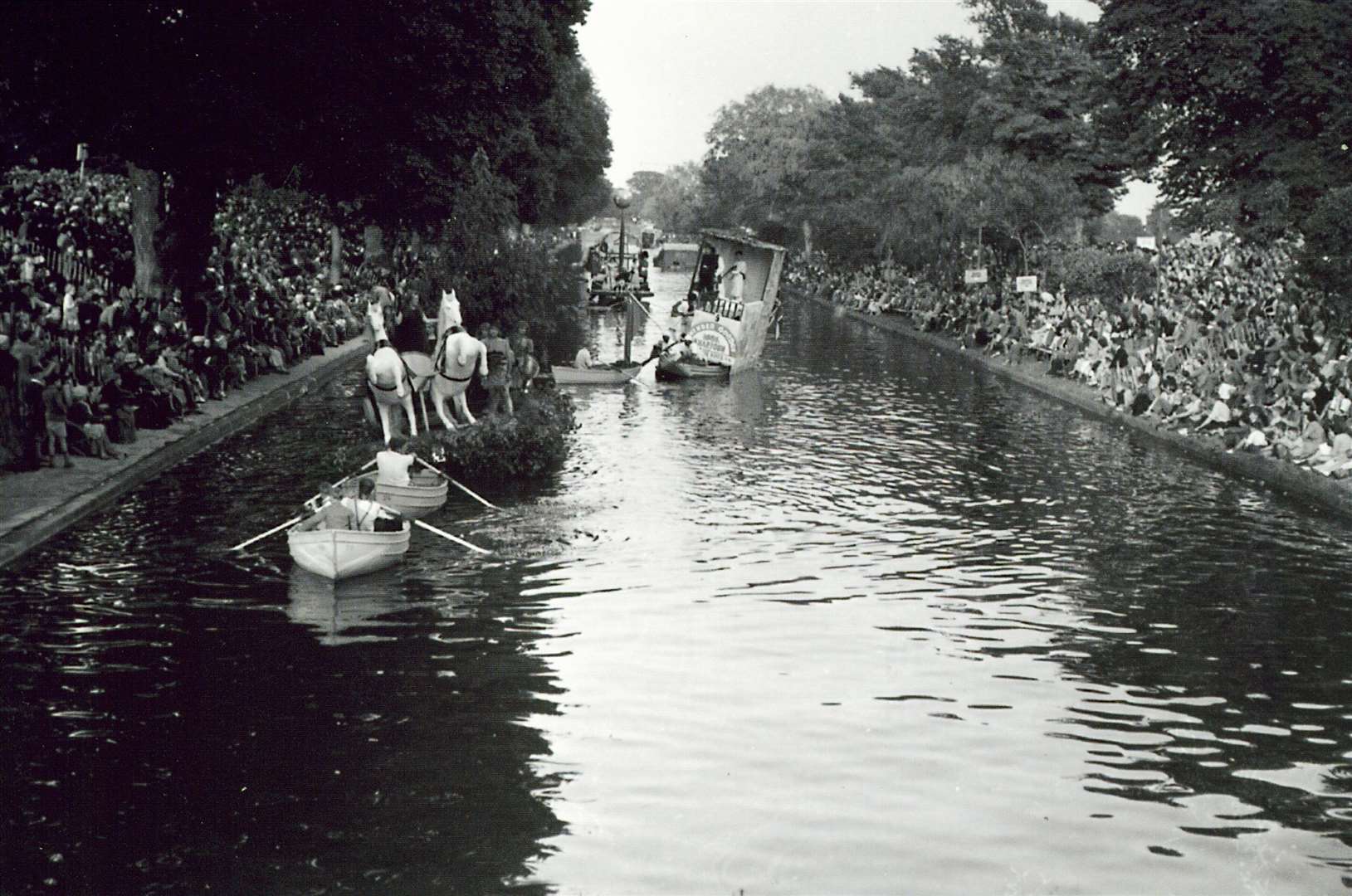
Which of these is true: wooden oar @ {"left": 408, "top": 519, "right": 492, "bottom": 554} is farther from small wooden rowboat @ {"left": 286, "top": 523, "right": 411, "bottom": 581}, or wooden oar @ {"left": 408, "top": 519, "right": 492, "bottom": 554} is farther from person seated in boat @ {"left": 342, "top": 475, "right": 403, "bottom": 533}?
small wooden rowboat @ {"left": 286, "top": 523, "right": 411, "bottom": 581}

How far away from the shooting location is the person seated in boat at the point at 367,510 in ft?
47.7

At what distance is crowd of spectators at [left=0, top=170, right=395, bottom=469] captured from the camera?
19.6 metres

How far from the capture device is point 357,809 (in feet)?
28.8

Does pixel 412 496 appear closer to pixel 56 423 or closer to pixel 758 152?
pixel 56 423

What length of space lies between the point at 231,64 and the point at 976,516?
53.0 ft

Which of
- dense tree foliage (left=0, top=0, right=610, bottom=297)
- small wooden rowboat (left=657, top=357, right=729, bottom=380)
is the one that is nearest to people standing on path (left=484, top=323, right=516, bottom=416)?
dense tree foliage (left=0, top=0, right=610, bottom=297)

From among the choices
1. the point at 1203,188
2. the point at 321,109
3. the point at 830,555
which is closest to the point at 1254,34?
the point at 1203,188

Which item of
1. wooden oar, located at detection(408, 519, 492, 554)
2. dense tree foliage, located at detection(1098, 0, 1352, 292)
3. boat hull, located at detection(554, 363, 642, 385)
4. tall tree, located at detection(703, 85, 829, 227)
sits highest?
tall tree, located at detection(703, 85, 829, 227)

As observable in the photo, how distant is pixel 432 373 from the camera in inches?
888

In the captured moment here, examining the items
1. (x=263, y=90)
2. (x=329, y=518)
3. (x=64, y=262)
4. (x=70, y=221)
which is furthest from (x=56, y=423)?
(x=70, y=221)

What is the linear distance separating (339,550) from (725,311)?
2321cm

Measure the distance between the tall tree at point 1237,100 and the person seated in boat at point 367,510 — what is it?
31.3m

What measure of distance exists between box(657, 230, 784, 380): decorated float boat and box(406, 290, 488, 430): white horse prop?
1180 centimetres

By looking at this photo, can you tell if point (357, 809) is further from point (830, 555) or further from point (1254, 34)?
point (1254, 34)
